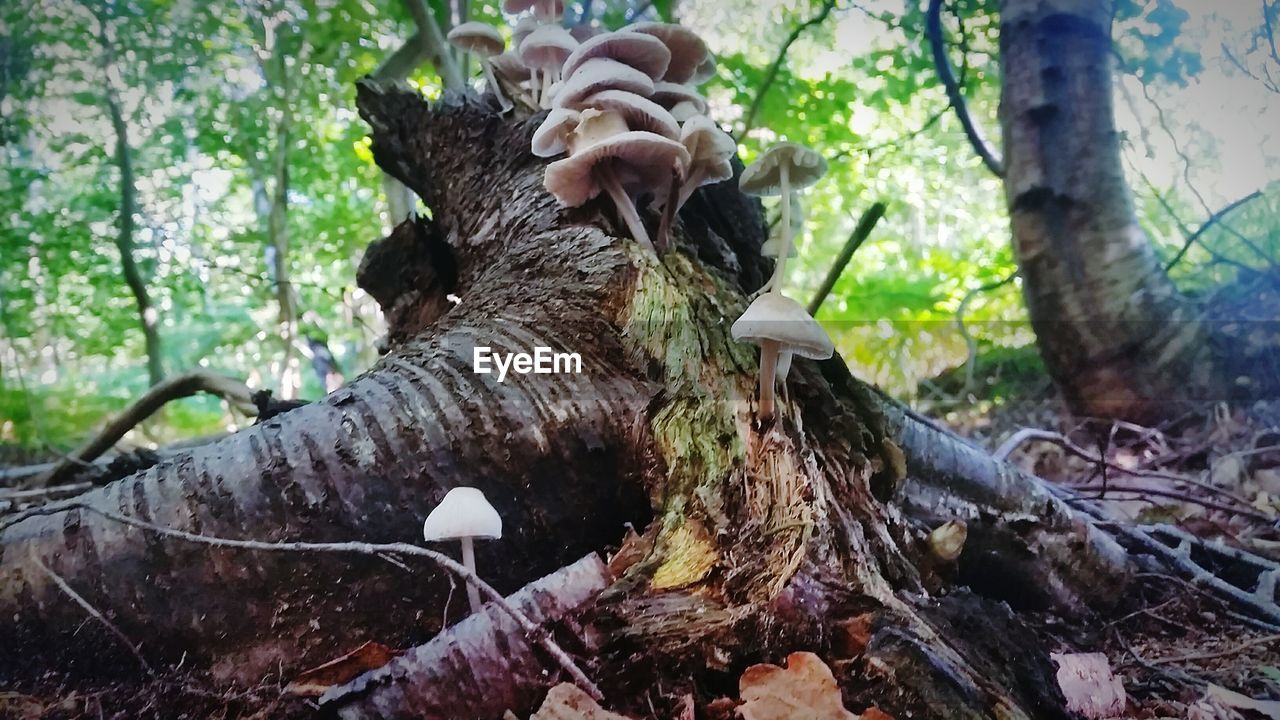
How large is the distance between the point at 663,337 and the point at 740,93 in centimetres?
122

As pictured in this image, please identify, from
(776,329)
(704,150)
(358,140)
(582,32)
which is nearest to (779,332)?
(776,329)

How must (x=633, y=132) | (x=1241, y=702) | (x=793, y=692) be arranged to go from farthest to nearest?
(x=633, y=132) → (x=1241, y=702) → (x=793, y=692)

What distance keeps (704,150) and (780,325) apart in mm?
576

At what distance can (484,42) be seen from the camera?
2033mm

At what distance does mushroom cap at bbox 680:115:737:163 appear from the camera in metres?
1.20

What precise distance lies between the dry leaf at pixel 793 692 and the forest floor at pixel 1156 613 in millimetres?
399

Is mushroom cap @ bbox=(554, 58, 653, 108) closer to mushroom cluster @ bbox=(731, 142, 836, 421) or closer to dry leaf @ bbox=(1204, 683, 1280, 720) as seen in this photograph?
mushroom cluster @ bbox=(731, 142, 836, 421)

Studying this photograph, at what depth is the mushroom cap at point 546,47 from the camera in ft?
5.67

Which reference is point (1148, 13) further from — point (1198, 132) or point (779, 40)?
point (779, 40)

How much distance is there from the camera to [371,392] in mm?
1066

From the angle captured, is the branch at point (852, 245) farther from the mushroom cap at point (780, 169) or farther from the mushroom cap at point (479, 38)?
the mushroom cap at point (479, 38)

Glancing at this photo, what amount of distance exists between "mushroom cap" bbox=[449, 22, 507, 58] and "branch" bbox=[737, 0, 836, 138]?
789 mm

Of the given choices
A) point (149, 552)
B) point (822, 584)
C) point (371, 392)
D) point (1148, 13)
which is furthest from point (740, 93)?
point (149, 552)

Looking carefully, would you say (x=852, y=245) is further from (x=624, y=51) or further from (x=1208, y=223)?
(x=1208, y=223)
